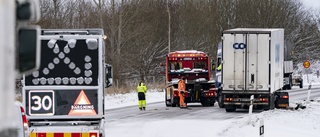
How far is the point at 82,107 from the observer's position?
1256 cm

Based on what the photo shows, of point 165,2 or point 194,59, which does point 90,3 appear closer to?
point 165,2

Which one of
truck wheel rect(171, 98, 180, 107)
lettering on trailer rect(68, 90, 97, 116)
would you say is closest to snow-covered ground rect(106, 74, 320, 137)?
lettering on trailer rect(68, 90, 97, 116)

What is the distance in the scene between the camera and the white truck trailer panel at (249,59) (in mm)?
25953

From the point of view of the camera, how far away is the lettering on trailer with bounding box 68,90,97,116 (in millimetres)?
12492

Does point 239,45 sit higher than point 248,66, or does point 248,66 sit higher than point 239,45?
point 239,45

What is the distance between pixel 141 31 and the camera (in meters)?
63.3

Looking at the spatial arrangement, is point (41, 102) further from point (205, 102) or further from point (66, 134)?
point (205, 102)

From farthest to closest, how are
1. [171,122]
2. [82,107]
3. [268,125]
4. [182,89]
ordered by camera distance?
[182,89]
[171,122]
[268,125]
[82,107]

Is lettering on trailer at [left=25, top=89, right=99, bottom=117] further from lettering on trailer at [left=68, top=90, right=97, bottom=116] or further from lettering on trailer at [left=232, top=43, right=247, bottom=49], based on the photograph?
lettering on trailer at [left=232, top=43, right=247, bottom=49]

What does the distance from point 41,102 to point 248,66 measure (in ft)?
49.0

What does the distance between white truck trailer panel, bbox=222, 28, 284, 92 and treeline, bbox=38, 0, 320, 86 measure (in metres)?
26.7

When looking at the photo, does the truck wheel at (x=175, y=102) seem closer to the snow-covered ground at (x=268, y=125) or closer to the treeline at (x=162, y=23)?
the snow-covered ground at (x=268, y=125)

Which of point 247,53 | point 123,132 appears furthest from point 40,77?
point 247,53

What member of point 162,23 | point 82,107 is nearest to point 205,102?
point 82,107
